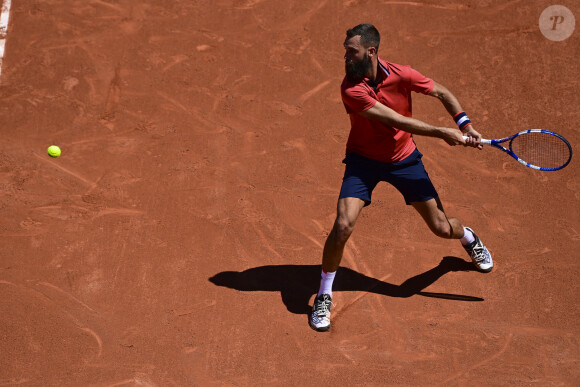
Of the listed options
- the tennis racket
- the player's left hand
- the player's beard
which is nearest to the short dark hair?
the player's beard

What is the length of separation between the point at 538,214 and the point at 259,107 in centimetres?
324

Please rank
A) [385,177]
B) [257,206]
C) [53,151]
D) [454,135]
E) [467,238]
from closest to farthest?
[454,135] → [385,177] → [467,238] → [257,206] → [53,151]

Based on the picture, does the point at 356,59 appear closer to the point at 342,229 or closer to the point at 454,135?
the point at 454,135

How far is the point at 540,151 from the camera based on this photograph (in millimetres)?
6234

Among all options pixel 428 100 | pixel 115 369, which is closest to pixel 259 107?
pixel 428 100

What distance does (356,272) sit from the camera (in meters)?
6.74

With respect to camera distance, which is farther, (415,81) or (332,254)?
(332,254)

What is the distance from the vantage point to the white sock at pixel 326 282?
6.26 m

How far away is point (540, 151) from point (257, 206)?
2751mm

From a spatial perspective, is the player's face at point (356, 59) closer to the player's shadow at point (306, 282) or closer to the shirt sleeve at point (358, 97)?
the shirt sleeve at point (358, 97)

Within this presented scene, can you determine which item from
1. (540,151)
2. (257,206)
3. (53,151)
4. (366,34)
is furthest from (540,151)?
(53,151)

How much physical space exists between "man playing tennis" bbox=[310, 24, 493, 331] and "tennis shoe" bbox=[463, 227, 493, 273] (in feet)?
1.40

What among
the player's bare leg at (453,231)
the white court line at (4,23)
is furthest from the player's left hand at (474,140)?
the white court line at (4,23)

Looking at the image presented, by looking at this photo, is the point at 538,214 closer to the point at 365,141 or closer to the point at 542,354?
the point at 542,354
